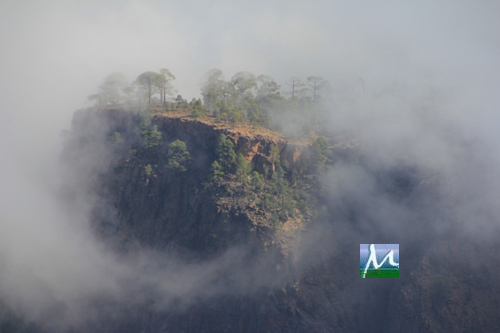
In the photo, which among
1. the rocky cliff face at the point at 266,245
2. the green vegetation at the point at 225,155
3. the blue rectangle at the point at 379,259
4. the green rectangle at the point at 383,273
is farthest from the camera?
the green vegetation at the point at 225,155

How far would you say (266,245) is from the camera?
185 ft

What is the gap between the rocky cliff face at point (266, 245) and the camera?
52.4 m

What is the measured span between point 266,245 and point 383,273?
42.7ft

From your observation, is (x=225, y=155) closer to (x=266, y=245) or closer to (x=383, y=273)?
(x=266, y=245)

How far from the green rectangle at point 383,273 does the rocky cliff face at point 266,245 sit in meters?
0.80

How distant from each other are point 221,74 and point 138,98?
12490mm

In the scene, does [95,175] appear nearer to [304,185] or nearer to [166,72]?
[166,72]

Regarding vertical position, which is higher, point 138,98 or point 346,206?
point 138,98

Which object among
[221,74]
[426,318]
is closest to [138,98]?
[221,74]

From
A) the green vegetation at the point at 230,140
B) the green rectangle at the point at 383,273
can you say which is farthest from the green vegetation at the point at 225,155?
the green rectangle at the point at 383,273

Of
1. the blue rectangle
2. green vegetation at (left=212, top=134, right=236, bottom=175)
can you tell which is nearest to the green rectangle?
the blue rectangle

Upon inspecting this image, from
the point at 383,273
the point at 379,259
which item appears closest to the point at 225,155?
the point at 379,259

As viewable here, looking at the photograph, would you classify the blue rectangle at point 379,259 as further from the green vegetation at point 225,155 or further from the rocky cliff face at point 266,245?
the green vegetation at point 225,155

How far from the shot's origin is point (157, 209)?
62.6 meters
